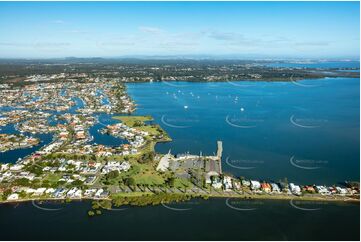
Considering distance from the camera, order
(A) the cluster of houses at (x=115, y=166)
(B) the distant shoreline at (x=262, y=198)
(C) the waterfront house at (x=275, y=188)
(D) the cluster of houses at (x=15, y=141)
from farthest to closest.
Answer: (D) the cluster of houses at (x=15, y=141) < (A) the cluster of houses at (x=115, y=166) < (C) the waterfront house at (x=275, y=188) < (B) the distant shoreline at (x=262, y=198)

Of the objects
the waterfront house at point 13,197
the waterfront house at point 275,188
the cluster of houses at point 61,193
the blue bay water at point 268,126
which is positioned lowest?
the waterfront house at point 13,197

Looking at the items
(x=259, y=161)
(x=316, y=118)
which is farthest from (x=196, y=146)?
(x=316, y=118)

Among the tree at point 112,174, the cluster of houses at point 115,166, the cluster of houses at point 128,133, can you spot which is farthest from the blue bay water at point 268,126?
the tree at point 112,174

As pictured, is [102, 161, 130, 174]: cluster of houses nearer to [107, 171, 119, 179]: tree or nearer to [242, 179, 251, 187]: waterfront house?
[107, 171, 119, 179]: tree

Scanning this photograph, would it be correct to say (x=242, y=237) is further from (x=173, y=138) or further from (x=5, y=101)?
(x=5, y=101)

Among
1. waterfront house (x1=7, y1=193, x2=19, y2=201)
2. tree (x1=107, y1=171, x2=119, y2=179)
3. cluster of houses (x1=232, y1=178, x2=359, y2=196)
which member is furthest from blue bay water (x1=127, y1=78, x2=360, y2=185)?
waterfront house (x1=7, y1=193, x2=19, y2=201)

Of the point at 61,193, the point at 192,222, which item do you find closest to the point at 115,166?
the point at 61,193

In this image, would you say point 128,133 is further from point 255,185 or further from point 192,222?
point 192,222

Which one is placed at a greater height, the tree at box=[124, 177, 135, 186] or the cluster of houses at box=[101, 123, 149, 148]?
the cluster of houses at box=[101, 123, 149, 148]

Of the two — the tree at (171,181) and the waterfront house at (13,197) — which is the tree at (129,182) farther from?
the waterfront house at (13,197)
